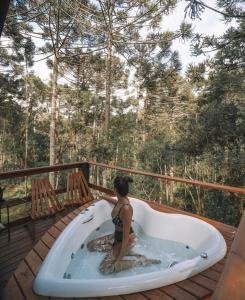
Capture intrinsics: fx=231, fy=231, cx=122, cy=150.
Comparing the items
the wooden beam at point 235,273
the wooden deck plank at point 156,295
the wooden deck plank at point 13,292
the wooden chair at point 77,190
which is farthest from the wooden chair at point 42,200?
the wooden beam at point 235,273

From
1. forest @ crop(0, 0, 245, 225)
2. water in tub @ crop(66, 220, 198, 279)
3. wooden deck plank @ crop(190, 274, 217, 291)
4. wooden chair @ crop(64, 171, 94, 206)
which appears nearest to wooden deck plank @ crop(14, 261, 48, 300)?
water in tub @ crop(66, 220, 198, 279)

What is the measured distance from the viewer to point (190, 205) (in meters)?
6.58

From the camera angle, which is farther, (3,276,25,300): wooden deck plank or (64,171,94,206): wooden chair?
(64,171,94,206): wooden chair

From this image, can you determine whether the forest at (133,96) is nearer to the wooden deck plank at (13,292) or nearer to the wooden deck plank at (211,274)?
the wooden deck plank at (211,274)

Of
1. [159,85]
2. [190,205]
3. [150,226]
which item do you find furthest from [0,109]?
[150,226]

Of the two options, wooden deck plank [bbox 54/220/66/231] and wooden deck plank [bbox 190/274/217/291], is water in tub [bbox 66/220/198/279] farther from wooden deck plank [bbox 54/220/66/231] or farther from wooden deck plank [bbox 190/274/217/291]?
wooden deck plank [bbox 190/274/217/291]

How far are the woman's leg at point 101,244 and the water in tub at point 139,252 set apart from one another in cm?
5

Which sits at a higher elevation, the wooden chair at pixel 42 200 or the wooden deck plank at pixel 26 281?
the wooden chair at pixel 42 200

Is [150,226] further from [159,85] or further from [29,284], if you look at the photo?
[159,85]

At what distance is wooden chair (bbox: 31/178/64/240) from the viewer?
2853 millimetres

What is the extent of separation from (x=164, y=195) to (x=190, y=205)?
3.27ft

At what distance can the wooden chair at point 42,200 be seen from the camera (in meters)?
2.85

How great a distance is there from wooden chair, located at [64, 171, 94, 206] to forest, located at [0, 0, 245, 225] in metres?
2.64

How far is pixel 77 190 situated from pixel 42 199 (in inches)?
28.3
